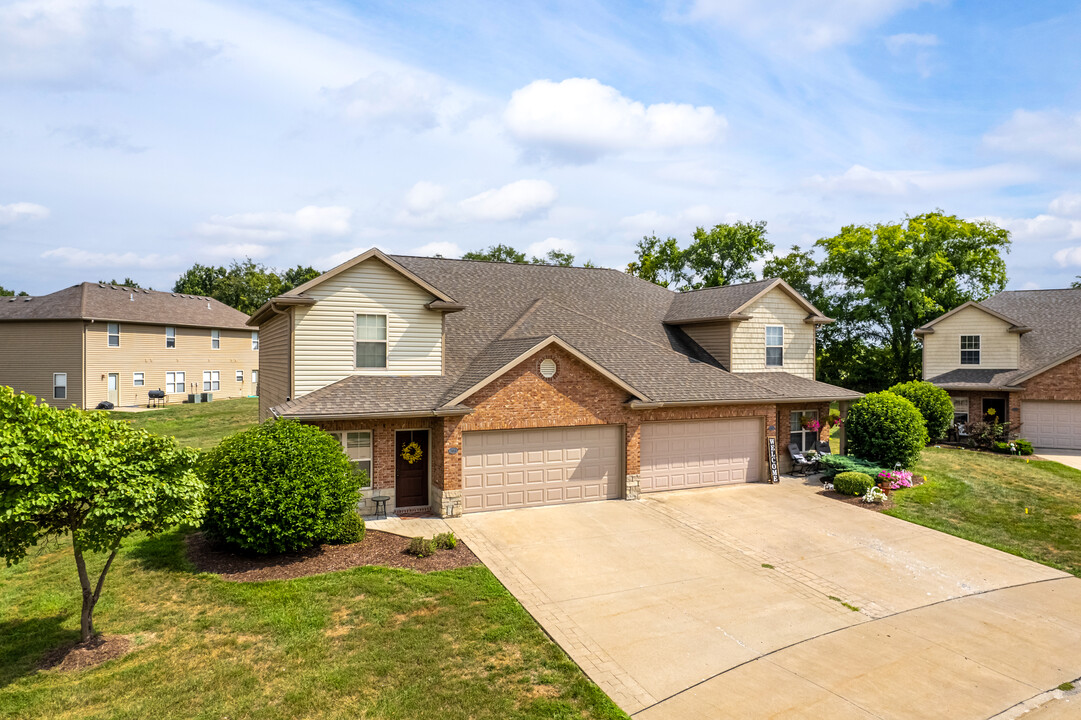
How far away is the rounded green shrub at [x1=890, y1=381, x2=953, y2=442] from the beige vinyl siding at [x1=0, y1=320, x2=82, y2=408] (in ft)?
144

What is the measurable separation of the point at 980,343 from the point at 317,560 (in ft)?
102

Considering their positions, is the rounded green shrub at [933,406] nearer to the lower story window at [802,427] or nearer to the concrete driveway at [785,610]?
the lower story window at [802,427]

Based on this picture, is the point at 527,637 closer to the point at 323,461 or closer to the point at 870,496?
the point at 323,461

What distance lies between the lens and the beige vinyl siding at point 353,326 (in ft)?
51.1

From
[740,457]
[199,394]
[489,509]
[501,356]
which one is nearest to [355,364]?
[501,356]

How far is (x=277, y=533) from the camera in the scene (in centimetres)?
1139

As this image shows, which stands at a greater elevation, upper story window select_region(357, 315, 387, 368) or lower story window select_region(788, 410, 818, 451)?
upper story window select_region(357, 315, 387, 368)

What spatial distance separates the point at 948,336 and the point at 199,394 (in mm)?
44836

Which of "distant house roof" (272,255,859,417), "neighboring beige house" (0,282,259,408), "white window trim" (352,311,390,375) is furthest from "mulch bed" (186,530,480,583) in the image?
"neighboring beige house" (0,282,259,408)

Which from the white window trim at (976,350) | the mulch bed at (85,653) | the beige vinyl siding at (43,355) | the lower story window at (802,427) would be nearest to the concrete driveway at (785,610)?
the lower story window at (802,427)

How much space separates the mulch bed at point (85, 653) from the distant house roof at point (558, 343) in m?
5.77

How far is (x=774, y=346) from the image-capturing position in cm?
2212

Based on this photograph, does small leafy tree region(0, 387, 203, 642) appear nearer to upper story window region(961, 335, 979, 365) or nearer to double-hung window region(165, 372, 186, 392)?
upper story window region(961, 335, 979, 365)

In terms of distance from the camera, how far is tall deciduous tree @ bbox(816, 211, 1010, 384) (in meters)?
35.9
